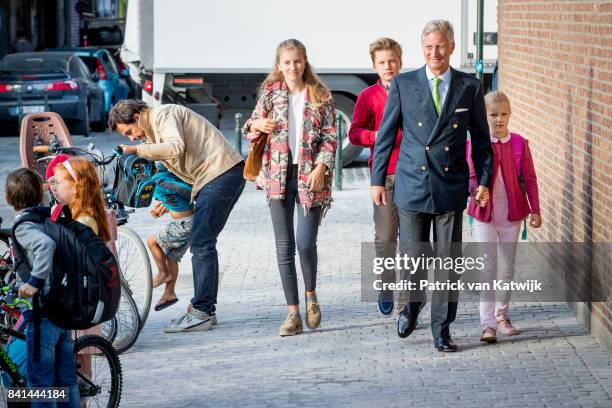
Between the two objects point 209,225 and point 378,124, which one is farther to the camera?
point 378,124

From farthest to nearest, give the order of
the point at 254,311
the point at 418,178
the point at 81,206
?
the point at 254,311 < the point at 418,178 < the point at 81,206

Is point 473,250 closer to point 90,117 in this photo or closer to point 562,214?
point 562,214

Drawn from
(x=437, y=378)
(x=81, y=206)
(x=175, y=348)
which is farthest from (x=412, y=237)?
(x=81, y=206)

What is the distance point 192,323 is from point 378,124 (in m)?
1.85

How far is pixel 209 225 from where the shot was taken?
8.56 m

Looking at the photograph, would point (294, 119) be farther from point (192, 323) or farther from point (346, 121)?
point (346, 121)

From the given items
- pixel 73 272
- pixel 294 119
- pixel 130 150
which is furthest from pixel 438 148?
pixel 73 272

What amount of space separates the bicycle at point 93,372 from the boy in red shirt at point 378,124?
8.92 ft

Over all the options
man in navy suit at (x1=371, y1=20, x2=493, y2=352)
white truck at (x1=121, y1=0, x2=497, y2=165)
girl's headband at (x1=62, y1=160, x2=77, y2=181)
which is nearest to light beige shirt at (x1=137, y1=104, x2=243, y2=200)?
man in navy suit at (x1=371, y1=20, x2=493, y2=352)

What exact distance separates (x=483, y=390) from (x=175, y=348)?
217cm

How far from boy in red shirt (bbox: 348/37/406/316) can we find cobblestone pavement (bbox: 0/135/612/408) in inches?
21.2

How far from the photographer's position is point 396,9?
1964 cm

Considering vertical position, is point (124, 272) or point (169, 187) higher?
point (169, 187)

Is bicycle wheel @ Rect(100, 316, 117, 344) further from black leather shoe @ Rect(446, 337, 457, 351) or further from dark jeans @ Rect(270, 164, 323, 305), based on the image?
black leather shoe @ Rect(446, 337, 457, 351)
